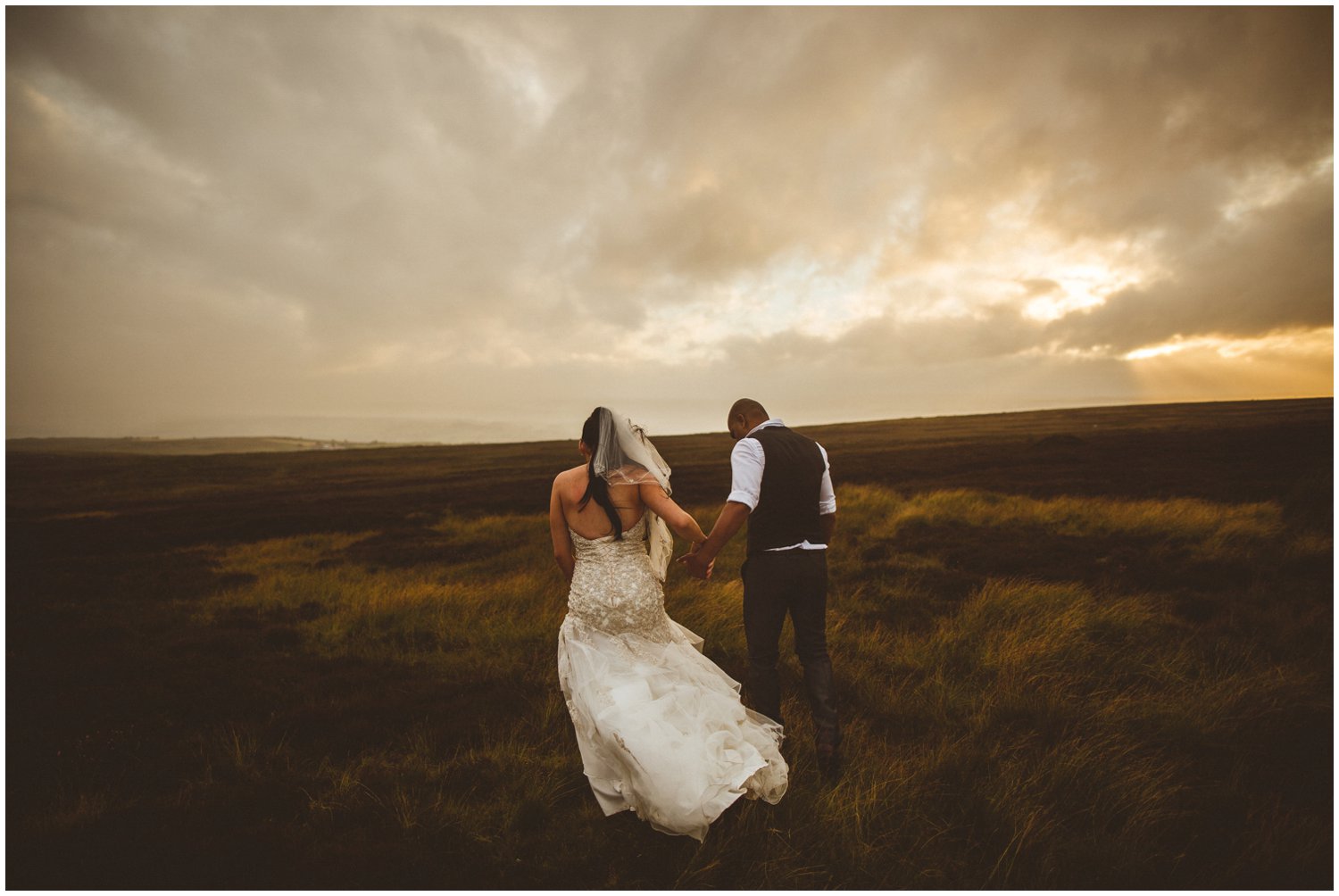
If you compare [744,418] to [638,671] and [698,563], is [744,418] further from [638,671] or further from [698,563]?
[638,671]

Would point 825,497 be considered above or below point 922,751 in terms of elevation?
above

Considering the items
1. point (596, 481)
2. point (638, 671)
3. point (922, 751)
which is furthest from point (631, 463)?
point (922, 751)

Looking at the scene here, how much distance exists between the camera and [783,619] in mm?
4156

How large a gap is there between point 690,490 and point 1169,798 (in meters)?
21.2

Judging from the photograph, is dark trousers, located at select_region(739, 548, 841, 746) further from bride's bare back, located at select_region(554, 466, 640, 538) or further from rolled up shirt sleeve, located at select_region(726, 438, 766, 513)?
bride's bare back, located at select_region(554, 466, 640, 538)

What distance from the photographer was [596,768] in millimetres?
3779

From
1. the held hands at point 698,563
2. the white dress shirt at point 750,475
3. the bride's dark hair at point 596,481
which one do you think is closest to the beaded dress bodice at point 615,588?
the bride's dark hair at point 596,481

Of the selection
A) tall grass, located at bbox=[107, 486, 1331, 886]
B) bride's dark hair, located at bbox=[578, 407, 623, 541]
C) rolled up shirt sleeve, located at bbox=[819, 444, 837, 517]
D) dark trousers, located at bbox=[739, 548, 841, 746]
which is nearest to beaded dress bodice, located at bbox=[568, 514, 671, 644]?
bride's dark hair, located at bbox=[578, 407, 623, 541]

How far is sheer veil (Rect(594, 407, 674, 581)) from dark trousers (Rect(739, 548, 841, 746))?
0.83m

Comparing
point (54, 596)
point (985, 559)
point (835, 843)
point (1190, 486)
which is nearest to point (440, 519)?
point (54, 596)

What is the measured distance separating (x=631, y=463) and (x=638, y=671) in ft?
5.24

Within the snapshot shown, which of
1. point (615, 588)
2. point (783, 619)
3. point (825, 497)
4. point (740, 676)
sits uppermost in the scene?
point (825, 497)

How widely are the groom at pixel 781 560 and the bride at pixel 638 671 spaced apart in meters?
0.30

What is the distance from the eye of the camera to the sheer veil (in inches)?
166
